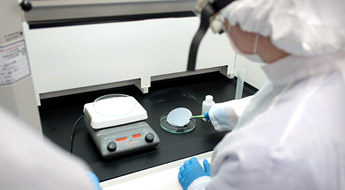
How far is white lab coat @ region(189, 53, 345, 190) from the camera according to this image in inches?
23.4

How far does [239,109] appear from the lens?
1118 millimetres

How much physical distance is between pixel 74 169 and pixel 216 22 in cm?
49

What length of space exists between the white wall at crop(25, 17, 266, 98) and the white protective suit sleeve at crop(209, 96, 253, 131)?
1.53ft

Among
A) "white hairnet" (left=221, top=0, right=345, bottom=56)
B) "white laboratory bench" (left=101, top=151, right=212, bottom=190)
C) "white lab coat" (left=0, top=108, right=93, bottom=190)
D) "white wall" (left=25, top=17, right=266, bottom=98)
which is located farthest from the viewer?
"white wall" (left=25, top=17, right=266, bottom=98)

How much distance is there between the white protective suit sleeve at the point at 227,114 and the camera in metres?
1.11

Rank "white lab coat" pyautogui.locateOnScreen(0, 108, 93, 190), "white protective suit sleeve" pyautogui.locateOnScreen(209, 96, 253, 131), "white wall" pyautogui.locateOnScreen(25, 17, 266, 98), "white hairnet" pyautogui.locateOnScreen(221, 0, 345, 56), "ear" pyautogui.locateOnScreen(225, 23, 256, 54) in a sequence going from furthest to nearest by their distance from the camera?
"white wall" pyautogui.locateOnScreen(25, 17, 266, 98) → "white protective suit sleeve" pyautogui.locateOnScreen(209, 96, 253, 131) → "ear" pyautogui.locateOnScreen(225, 23, 256, 54) → "white hairnet" pyautogui.locateOnScreen(221, 0, 345, 56) → "white lab coat" pyautogui.locateOnScreen(0, 108, 93, 190)

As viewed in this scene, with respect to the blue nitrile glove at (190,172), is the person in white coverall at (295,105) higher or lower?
higher

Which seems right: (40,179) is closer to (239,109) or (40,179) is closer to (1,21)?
(1,21)

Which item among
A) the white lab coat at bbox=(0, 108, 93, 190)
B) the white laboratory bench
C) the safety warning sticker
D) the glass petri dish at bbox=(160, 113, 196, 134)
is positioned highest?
the white lab coat at bbox=(0, 108, 93, 190)

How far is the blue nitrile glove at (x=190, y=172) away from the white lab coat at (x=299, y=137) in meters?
0.37

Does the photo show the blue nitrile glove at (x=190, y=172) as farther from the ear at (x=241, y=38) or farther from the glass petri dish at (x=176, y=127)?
the ear at (x=241, y=38)

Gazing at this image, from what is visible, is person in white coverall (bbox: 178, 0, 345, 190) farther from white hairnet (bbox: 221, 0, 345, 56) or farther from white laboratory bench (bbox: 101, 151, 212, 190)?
white laboratory bench (bbox: 101, 151, 212, 190)

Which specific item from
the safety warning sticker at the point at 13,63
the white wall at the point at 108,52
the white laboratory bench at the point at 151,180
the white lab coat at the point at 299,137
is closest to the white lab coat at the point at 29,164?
the white lab coat at the point at 299,137

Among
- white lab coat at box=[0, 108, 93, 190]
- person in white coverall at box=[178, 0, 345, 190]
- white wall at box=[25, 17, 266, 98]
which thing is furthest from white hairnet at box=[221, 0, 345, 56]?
white wall at box=[25, 17, 266, 98]
